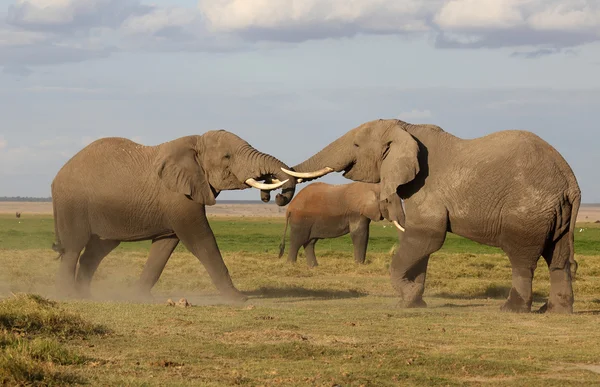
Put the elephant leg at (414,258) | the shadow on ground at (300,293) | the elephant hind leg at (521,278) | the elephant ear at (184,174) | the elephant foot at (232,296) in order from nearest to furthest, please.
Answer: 1. the elephant hind leg at (521,278)
2. the elephant leg at (414,258)
3. the elephant foot at (232,296)
4. the elephant ear at (184,174)
5. the shadow on ground at (300,293)

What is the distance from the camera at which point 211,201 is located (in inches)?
692

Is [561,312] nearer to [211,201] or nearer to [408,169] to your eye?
[408,169]

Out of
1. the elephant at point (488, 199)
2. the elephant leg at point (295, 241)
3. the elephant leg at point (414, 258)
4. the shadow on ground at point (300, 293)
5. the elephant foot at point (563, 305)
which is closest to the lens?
the elephant at point (488, 199)

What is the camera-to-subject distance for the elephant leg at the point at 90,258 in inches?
739

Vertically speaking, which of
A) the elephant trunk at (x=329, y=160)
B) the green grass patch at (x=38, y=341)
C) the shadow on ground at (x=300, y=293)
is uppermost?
the elephant trunk at (x=329, y=160)

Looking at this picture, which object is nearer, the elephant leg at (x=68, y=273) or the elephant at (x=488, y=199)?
the elephant at (x=488, y=199)

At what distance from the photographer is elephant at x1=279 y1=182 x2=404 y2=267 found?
28.3m

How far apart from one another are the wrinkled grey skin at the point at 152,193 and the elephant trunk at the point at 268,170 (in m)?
0.02

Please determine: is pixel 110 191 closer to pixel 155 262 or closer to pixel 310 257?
pixel 155 262

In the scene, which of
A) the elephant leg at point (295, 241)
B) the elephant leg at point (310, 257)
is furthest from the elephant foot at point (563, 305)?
the elephant leg at point (295, 241)

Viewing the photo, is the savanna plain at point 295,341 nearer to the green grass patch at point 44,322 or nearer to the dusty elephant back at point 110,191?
the green grass patch at point 44,322

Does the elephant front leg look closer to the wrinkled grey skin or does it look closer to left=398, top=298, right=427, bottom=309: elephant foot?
left=398, top=298, right=427, bottom=309: elephant foot

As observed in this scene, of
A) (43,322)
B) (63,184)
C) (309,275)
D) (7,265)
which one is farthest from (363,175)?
(7,265)

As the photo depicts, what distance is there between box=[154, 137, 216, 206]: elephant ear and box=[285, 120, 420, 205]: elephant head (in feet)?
5.14
